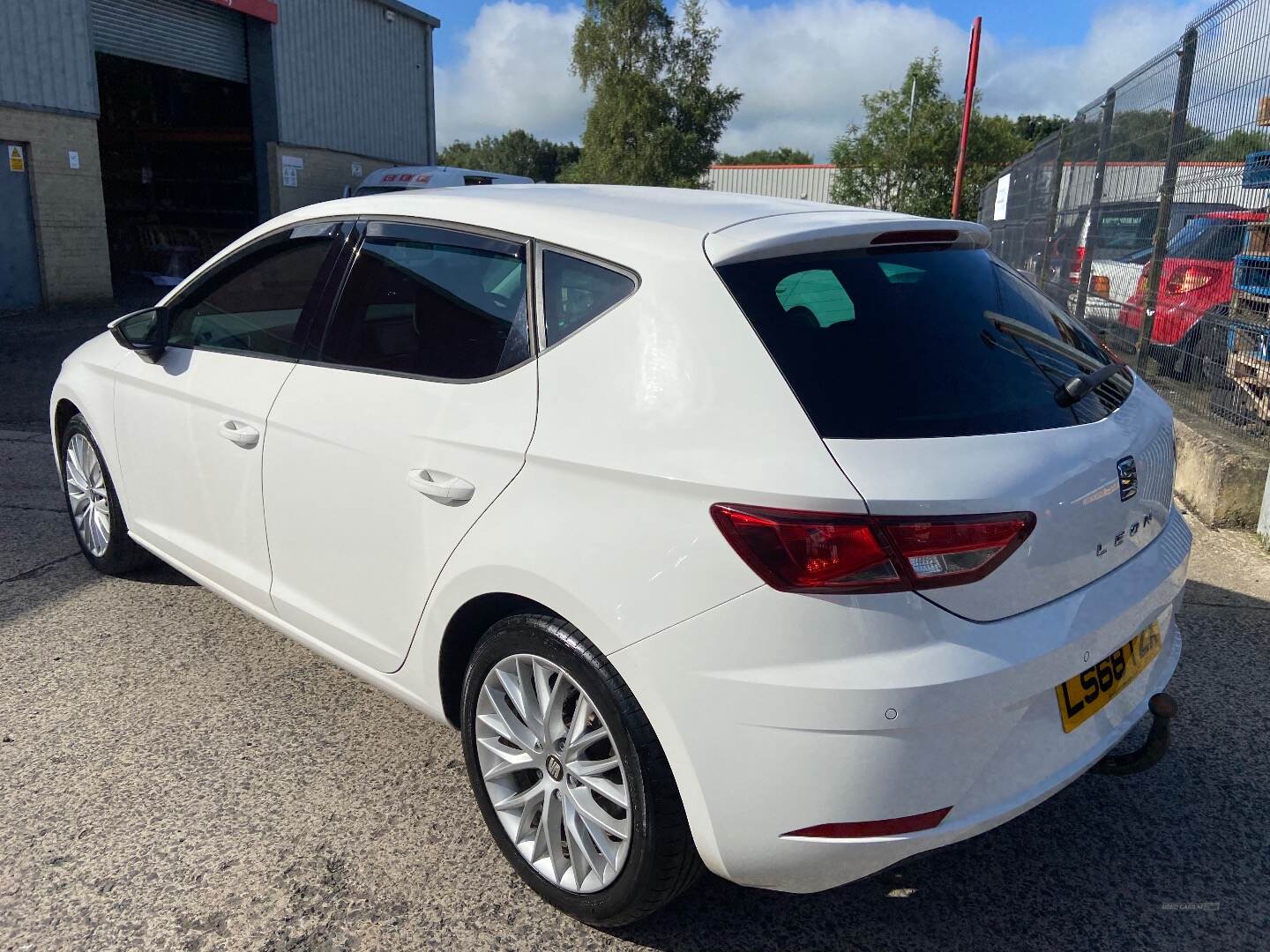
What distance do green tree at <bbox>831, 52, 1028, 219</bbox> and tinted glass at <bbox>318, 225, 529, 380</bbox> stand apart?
29.5 m

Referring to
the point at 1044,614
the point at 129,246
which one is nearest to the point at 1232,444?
the point at 1044,614

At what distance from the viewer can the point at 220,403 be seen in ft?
10.6

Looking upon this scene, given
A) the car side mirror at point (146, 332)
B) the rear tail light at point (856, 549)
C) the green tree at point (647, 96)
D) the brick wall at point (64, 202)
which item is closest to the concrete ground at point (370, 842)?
the rear tail light at point (856, 549)

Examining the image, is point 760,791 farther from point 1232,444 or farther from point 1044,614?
point 1232,444

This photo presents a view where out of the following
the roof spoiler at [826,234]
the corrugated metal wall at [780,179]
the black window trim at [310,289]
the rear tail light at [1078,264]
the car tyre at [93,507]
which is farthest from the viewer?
the corrugated metal wall at [780,179]

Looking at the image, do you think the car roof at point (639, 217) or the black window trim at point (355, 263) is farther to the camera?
the black window trim at point (355, 263)

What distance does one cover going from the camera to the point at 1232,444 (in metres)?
5.38

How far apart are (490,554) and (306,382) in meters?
1.03

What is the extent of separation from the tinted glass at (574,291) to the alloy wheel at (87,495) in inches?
105

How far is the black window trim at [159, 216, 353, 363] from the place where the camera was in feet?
9.95

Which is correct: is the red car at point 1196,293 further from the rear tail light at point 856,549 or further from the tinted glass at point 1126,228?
the rear tail light at point 856,549

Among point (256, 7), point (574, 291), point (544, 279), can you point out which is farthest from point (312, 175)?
point (574, 291)

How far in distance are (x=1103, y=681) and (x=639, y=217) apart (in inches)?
60.0

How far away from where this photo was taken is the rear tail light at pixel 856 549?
1853 mm
